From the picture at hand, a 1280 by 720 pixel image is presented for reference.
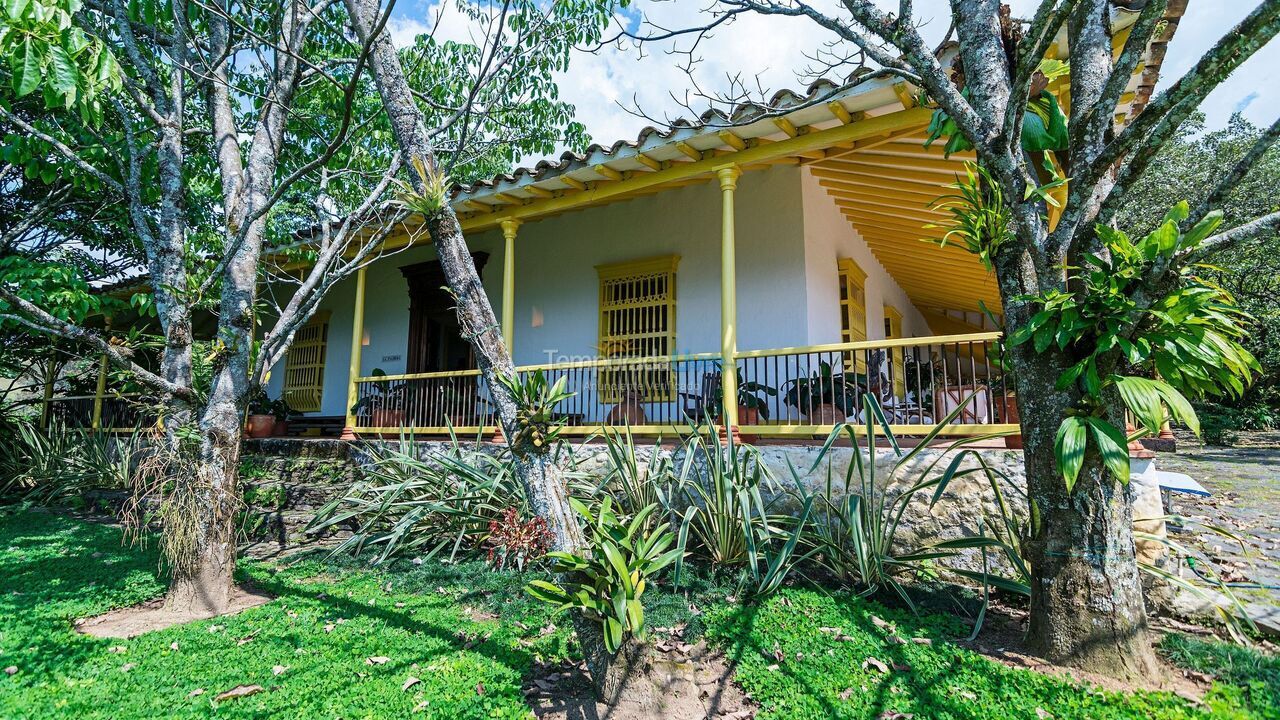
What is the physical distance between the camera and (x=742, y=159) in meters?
5.46

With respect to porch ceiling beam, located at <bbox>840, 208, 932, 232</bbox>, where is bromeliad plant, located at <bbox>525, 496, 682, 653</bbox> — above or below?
below

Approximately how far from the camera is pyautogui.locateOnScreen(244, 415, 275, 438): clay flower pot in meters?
8.62

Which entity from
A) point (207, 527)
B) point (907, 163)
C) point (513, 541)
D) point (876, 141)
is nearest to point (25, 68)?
point (207, 527)

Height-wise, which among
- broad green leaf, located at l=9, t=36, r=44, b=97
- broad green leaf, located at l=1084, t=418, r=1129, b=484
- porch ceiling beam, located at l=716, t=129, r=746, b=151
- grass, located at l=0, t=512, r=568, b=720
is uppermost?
porch ceiling beam, located at l=716, t=129, r=746, b=151

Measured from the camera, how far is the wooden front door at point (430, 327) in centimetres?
909

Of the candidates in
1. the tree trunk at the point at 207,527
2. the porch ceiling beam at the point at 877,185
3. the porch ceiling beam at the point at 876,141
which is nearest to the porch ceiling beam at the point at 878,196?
the porch ceiling beam at the point at 877,185

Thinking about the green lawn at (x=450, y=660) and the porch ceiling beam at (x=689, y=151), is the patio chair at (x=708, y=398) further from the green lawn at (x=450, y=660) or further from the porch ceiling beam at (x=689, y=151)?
the green lawn at (x=450, y=660)

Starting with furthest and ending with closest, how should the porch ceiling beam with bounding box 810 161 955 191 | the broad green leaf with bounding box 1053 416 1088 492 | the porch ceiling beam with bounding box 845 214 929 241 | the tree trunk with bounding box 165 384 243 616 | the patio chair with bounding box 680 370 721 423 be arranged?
the porch ceiling beam with bounding box 845 214 929 241
the porch ceiling beam with bounding box 810 161 955 191
the patio chair with bounding box 680 370 721 423
the tree trunk with bounding box 165 384 243 616
the broad green leaf with bounding box 1053 416 1088 492

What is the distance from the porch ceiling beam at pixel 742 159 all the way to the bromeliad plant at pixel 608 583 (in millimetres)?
3832

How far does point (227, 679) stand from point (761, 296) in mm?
5412

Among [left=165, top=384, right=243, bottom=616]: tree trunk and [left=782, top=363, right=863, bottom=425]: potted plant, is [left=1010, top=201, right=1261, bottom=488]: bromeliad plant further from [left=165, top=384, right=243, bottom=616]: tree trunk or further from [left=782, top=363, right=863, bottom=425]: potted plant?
[left=165, top=384, right=243, bottom=616]: tree trunk

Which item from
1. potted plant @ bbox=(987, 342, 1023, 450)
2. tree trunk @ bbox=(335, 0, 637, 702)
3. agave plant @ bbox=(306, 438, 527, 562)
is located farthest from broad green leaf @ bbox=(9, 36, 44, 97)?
potted plant @ bbox=(987, 342, 1023, 450)

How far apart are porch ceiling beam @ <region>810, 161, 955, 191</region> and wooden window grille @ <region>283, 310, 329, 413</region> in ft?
27.6

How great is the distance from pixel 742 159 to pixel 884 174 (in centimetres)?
185
